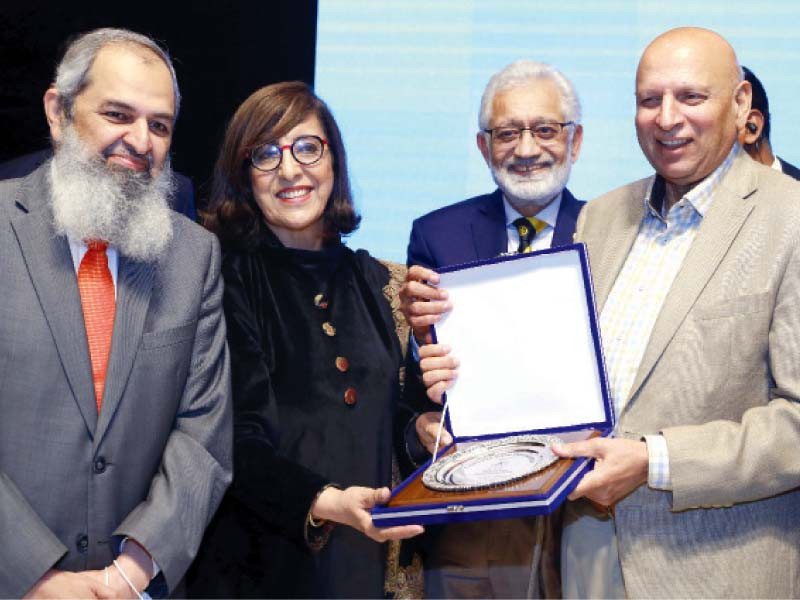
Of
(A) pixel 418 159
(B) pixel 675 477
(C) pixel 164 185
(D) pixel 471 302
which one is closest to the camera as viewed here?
(B) pixel 675 477

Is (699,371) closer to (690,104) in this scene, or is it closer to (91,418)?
(690,104)

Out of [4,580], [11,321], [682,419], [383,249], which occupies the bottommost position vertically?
[4,580]

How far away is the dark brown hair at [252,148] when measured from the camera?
2758mm

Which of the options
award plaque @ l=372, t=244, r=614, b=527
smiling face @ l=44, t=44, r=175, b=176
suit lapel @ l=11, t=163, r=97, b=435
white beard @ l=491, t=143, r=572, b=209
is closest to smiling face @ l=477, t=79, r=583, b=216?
white beard @ l=491, t=143, r=572, b=209

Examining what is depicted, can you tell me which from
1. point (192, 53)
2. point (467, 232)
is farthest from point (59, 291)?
point (192, 53)

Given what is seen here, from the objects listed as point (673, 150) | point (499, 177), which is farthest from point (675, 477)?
point (499, 177)

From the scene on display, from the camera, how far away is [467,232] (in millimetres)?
3020

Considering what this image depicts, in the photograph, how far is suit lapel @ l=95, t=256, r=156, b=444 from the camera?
216 cm

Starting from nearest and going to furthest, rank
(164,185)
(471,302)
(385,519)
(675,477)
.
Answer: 1. (385,519)
2. (675,477)
3. (471,302)
4. (164,185)

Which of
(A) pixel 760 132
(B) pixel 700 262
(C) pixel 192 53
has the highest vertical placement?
(C) pixel 192 53

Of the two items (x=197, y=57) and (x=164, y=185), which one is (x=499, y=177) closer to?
(x=164, y=185)

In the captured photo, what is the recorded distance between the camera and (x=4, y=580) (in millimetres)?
2055

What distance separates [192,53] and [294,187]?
6.05 feet

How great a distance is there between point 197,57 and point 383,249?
1.16 m
